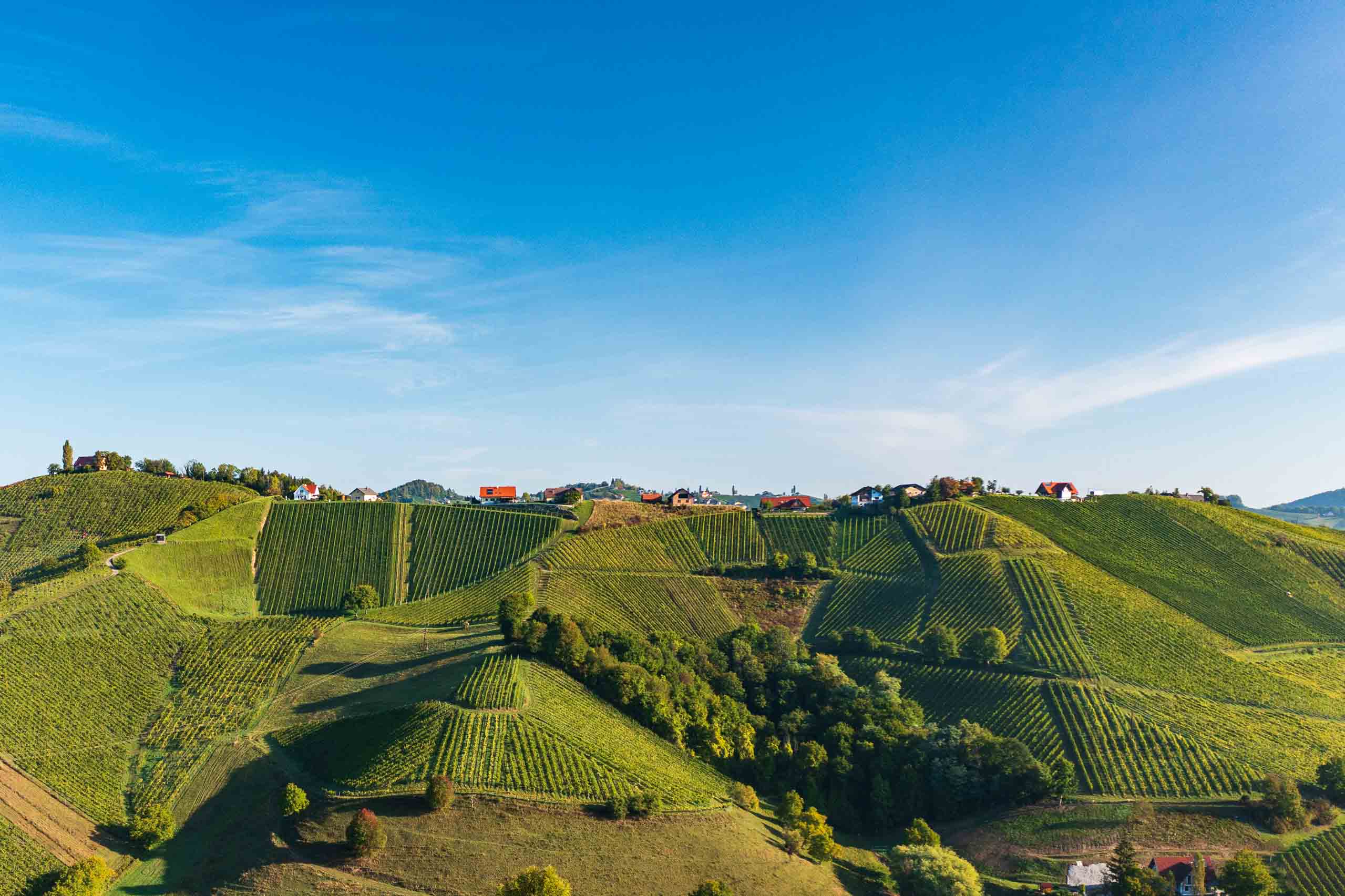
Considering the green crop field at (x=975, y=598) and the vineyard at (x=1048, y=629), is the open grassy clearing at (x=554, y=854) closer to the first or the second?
the vineyard at (x=1048, y=629)

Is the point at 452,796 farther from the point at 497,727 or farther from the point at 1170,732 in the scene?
the point at 1170,732

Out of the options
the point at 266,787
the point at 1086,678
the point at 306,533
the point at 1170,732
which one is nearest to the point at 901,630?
the point at 1086,678

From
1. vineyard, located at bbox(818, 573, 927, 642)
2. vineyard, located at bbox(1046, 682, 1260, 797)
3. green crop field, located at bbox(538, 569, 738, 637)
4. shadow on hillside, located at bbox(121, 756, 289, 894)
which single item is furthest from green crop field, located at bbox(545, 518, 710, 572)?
vineyard, located at bbox(1046, 682, 1260, 797)

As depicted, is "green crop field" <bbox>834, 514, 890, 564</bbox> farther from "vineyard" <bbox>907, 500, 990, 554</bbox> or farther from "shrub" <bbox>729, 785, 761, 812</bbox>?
"shrub" <bbox>729, 785, 761, 812</bbox>

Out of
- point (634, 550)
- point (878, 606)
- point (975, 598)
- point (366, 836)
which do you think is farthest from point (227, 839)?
point (975, 598)

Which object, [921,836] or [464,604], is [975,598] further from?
[464,604]

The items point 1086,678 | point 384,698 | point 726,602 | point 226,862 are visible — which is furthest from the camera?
point 726,602

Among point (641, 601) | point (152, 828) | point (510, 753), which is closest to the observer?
point (152, 828)
